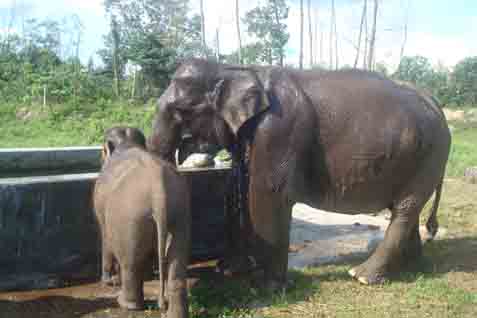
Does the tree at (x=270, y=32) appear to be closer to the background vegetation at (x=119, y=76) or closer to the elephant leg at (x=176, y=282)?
the background vegetation at (x=119, y=76)

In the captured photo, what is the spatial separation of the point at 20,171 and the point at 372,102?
470 cm

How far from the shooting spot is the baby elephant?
340 cm

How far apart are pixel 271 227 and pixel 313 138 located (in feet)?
2.77

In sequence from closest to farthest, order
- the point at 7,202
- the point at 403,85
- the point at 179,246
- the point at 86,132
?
the point at 179,246, the point at 7,202, the point at 403,85, the point at 86,132

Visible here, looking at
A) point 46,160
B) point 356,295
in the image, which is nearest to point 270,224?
point 356,295

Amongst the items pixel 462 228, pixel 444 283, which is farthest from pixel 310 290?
pixel 462 228

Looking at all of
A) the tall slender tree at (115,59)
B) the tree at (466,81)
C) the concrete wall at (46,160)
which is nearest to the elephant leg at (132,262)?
the concrete wall at (46,160)

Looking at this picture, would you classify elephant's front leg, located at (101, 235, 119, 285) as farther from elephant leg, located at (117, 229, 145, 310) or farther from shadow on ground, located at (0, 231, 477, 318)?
elephant leg, located at (117, 229, 145, 310)

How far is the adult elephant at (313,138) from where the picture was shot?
14.4 ft

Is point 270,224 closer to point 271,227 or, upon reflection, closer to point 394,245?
point 271,227

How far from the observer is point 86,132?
1814 centimetres

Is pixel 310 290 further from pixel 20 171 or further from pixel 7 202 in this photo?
pixel 20 171

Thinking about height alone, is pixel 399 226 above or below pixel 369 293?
above

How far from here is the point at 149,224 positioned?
3445 millimetres
